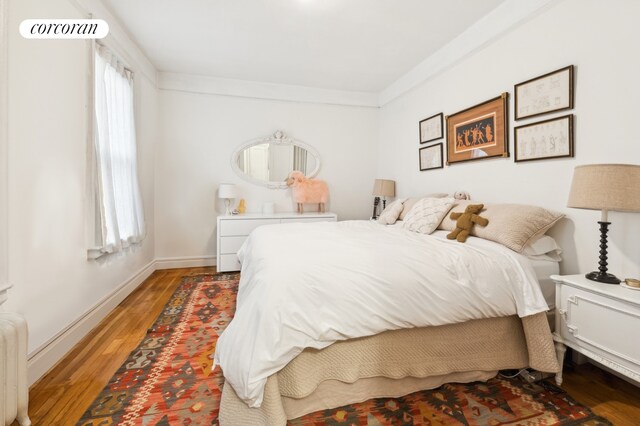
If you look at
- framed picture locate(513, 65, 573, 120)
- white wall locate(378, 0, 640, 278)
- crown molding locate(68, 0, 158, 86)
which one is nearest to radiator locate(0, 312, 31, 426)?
crown molding locate(68, 0, 158, 86)

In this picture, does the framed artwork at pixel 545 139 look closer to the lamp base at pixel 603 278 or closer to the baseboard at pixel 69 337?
the lamp base at pixel 603 278

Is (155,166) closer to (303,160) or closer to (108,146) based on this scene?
(108,146)

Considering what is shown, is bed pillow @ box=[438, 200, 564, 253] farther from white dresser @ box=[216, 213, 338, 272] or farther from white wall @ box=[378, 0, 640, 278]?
white dresser @ box=[216, 213, 338, 272]

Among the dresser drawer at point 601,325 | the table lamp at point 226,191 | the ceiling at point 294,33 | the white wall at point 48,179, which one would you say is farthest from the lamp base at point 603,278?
the table lamp at point 226,191

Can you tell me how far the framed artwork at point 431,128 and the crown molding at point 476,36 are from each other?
1.59ft

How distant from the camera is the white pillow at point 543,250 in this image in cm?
189

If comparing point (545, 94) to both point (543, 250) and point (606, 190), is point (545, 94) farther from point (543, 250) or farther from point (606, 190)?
point (543, 250)

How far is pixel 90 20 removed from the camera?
84.0 inches

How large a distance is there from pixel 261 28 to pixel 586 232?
3.08m

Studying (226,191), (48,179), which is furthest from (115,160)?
(226,191)

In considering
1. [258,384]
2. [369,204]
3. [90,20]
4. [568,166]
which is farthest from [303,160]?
[258,384]

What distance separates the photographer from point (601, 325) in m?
1.40

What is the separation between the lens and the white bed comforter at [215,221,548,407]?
1.17 metres

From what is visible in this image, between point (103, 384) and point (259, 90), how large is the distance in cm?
370
